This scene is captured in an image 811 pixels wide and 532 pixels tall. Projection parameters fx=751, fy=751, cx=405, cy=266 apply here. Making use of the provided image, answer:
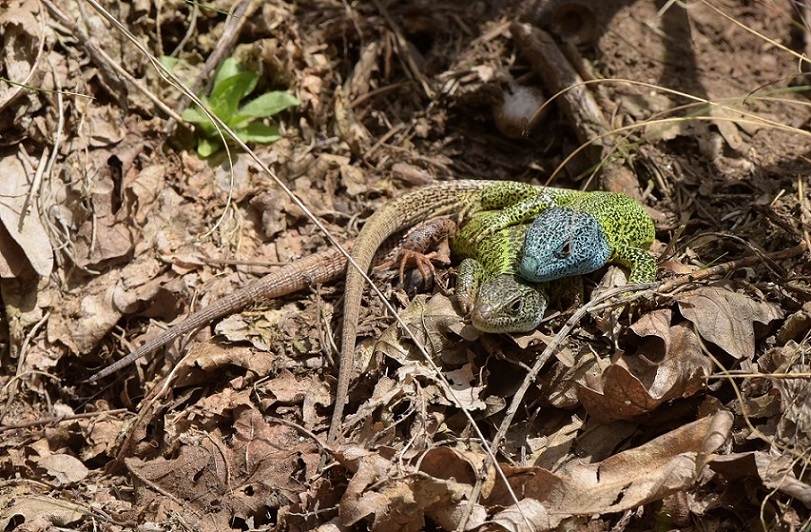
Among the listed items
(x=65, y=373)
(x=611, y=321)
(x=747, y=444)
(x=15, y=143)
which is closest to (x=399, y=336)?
(x=611, y=321)

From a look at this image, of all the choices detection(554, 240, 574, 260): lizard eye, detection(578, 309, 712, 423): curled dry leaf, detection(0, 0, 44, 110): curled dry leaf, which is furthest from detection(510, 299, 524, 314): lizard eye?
detection(0, 0, 44, 110): curled dry leaf

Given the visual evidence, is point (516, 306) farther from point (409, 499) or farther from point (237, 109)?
point (237, 109)

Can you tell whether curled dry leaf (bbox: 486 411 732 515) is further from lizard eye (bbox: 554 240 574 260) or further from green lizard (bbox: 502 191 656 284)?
lizard eye (bbox: 554 240 574 260)

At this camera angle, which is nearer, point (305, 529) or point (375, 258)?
point (305, 529)

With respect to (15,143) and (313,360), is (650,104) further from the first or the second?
(15,143)

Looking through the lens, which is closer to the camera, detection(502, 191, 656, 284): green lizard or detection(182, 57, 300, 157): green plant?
detection(502, 191, 656, 284): green lizard

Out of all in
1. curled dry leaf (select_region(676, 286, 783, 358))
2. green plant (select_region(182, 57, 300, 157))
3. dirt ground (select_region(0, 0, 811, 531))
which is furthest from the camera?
green plant (select_region(182, 57, 300, 157))

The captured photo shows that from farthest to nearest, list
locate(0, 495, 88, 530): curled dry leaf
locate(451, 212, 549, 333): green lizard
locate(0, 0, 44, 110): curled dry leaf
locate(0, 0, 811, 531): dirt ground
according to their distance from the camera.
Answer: locate(0, 0, 44, 110): curled dry leaf, locate(451, 212, 549, 333): green lizard, locate(0, 495, 88, 530): curled dry leaf, locate(0, 0, 811, 531): dirt ground
